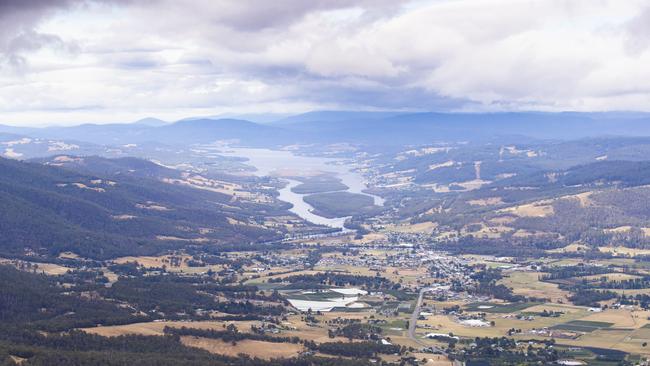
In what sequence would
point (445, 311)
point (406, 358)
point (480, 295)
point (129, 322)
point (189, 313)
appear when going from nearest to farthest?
point (406, 358), point (129, 322), point (189, 313), point (445, 311), point (480, 295)

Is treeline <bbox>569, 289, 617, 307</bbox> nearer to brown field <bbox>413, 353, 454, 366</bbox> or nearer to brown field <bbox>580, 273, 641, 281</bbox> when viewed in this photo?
brown field <bbox>580, 273, 641, 281</bbox>

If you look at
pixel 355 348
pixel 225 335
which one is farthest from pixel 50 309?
pixel 355 348

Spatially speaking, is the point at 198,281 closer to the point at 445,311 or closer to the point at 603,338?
the point at 445,311

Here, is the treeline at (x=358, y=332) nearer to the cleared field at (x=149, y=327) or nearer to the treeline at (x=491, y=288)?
the cleared field at (x=149, y=327)

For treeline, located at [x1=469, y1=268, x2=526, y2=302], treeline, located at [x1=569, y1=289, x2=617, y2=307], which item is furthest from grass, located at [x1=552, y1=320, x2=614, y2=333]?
treeline, located at [x1=469, y1=268, x2=526, y2=302]

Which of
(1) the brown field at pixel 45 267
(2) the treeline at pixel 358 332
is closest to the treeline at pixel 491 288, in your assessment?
(2) the treeline at pixel 358 332

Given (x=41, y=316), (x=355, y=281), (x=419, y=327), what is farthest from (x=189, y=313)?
(x=355, y=281)
